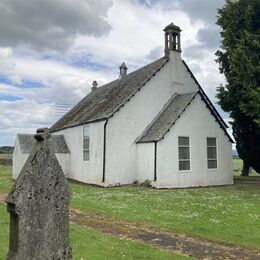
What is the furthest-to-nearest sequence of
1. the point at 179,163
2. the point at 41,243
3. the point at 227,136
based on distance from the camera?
the point at 227,136
the point at 179,163
the point at 41,243

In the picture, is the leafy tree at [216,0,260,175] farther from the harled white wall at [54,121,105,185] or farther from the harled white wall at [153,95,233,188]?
the harled white wall at [54,121,105,185]

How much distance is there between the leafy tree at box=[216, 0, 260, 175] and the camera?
24.8 m

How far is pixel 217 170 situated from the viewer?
31.6 meters

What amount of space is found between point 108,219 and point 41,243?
1036 cm

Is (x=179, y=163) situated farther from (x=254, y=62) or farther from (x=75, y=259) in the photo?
(x=75, y=259)

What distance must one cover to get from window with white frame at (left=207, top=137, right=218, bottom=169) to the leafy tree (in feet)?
8.95

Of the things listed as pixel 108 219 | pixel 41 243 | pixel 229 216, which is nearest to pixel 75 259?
pixel 41 243

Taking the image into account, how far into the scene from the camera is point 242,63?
2497 centimetres

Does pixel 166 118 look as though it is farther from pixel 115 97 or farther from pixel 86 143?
pixel 86 143

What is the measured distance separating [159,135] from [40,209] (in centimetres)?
Answer: 2383

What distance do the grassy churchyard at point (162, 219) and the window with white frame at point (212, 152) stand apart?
7.59 meters

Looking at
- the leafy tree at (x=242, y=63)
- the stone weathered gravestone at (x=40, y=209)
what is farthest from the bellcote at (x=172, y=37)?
the stone weathered gravestone at (x=40, y=209)

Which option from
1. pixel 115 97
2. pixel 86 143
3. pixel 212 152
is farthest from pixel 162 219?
pixel 115 97

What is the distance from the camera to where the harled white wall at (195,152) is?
95.0ft
